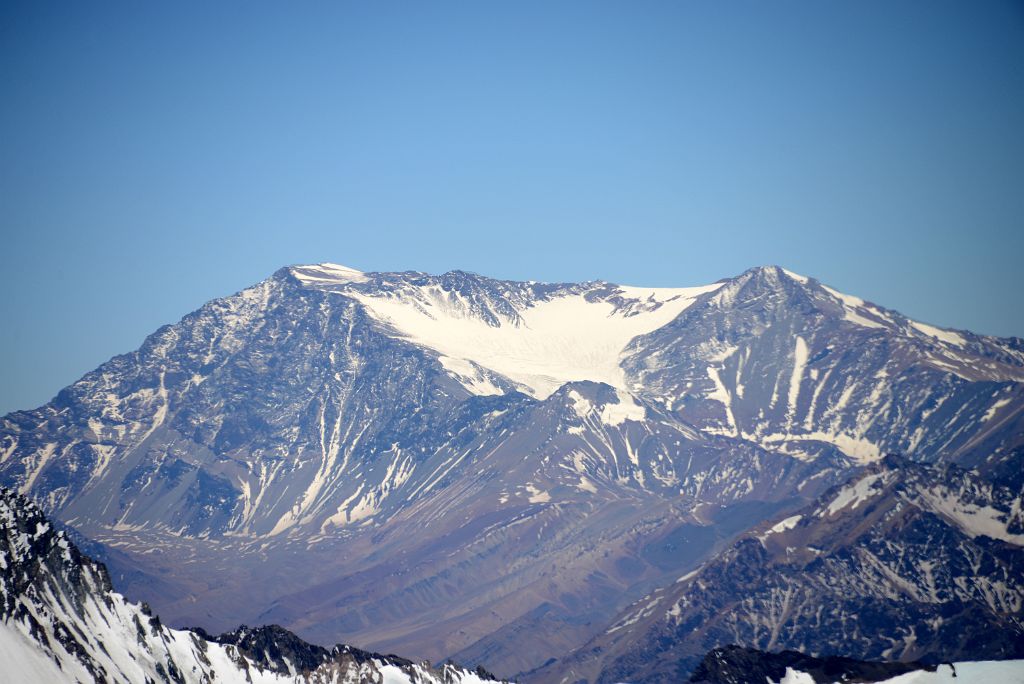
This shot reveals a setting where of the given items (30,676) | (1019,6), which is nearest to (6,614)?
(30,676)

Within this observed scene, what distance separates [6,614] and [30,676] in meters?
13.7

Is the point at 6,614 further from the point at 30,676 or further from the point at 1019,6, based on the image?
the point at 1019,6

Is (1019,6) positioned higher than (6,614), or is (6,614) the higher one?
(1019,6)

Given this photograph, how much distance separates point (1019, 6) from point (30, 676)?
142 m

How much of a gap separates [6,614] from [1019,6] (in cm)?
14565

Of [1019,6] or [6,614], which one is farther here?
[6,614]

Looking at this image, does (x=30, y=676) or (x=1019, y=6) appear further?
(x=30, y=676)

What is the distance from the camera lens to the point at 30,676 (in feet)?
618

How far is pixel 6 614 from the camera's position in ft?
653

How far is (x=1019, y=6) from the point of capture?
173000 mm

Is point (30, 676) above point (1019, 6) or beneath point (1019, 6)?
beneath
